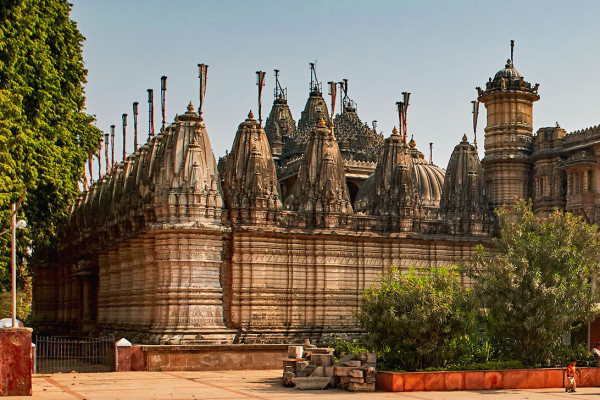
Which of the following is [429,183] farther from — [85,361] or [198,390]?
[198,390]

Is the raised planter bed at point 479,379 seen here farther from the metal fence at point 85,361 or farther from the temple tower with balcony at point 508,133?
the temple tower with balcony at point 508,133

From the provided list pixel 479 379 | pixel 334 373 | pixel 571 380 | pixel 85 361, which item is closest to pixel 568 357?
pixel 571 380

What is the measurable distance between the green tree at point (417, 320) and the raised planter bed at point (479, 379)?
3.45ft

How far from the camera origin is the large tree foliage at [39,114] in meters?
30.0

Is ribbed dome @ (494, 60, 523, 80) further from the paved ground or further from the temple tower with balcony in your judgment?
the paved ground

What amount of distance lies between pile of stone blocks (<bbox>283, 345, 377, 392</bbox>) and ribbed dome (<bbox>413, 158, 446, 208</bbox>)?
84.8 feet

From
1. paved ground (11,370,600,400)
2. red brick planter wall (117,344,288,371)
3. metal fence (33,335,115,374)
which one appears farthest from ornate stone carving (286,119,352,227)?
paved ground (11,370,600,400)

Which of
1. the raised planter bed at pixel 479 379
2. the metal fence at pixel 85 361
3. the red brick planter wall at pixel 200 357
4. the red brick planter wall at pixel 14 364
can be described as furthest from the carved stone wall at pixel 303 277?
the red brick planter wall at pixel 14 364

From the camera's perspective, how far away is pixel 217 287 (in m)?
33.3

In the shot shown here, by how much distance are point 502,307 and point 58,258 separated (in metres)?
33.5

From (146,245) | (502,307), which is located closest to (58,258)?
(146,245)

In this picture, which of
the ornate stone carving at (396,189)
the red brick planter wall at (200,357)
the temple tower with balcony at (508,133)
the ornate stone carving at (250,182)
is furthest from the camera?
→ the temple tower with balcony at (508,133)

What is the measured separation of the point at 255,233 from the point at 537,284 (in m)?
11.5

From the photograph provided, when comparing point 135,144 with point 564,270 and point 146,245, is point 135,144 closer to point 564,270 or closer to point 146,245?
point 146,245
